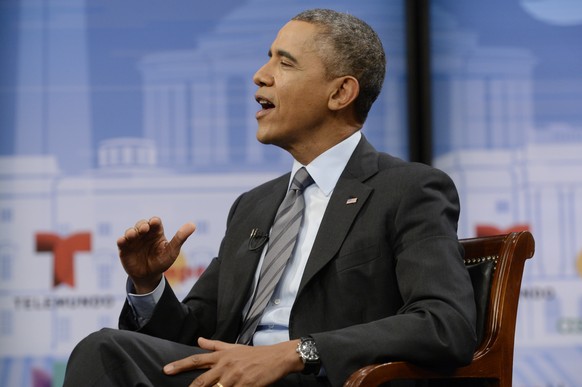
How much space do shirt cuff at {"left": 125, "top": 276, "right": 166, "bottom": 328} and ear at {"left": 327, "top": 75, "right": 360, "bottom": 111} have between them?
61 centimetres

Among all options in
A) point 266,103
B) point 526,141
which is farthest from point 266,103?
point 526,141

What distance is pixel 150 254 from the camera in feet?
7.32

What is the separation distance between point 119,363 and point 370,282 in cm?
58

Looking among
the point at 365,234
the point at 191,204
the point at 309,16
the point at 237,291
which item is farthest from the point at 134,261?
the point at 191,204

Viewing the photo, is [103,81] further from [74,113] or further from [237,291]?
[237,291]

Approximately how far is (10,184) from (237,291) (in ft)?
6.61

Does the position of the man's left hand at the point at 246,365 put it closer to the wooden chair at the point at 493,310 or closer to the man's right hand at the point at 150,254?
the wooden chair at the point at 493,310

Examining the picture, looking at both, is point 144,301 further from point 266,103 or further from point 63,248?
point 63,248

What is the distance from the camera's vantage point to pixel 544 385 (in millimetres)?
3994

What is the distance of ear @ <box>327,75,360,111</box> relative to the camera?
2.41m

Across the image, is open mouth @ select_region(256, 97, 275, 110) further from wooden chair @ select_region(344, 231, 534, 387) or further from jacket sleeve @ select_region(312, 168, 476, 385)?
wooden chair @ select_region(344, 231, 534, 387)

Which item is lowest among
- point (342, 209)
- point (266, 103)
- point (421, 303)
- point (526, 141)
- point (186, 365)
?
point (186, 365)

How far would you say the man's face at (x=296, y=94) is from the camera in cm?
240

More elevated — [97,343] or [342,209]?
[342,209]
